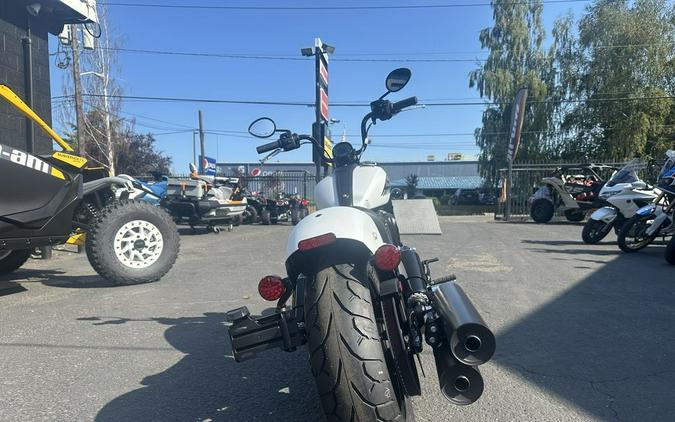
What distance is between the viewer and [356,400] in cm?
177

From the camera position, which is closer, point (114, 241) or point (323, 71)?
point (114, 241)

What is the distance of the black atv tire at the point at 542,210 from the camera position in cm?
1622

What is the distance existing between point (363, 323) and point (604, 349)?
8.63 ft

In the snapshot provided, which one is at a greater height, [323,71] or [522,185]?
[323,71]

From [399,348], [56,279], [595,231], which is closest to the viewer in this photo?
[399,348]

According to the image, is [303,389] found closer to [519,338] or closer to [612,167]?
[519,338]

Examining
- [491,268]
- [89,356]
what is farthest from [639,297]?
[89,356]

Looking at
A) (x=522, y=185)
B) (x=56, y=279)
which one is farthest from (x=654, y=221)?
(x=522, y=185)

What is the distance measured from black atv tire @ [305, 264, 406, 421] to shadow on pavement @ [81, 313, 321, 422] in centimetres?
84

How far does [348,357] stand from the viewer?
5.97 ft

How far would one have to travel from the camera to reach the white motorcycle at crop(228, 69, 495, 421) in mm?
1805

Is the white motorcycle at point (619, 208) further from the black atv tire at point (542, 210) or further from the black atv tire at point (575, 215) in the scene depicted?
the black atv tire at point (542, 210)

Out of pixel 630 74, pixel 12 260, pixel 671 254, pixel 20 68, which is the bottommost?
pixel 671 254

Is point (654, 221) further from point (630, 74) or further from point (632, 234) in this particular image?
point (630, 74)
